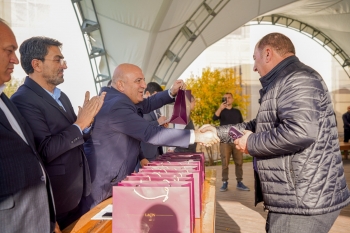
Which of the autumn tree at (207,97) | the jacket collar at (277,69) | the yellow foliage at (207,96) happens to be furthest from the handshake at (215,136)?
the yellow foliage at (207,96)

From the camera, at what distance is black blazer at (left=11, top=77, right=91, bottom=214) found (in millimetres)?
1830

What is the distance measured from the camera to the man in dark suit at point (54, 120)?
1848 mm

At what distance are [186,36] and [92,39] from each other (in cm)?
439

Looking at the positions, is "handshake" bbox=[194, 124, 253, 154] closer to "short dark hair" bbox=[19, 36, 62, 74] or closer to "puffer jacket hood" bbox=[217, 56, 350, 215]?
"puffer jacket hood" bbox=[217, 56, 350, 215]

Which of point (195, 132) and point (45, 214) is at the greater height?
point (195, 132)

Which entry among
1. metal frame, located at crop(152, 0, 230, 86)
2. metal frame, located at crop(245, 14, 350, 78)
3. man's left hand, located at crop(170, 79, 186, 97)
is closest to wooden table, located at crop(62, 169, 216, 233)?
man's left hand, located at crop(170, 79, 186, 97)

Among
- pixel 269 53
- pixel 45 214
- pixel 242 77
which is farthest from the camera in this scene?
pixel 242 77

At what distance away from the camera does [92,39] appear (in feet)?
26.4

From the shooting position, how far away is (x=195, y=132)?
2.55 m

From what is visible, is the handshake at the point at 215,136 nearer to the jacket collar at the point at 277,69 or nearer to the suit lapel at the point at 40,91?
the jacket collar at the point at 277,69

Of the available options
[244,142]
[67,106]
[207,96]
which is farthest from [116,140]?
[207,96]

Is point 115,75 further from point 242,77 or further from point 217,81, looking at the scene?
point 242,77

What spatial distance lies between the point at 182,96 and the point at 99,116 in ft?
2.36

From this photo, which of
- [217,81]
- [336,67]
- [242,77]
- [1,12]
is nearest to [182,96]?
[1,12]
